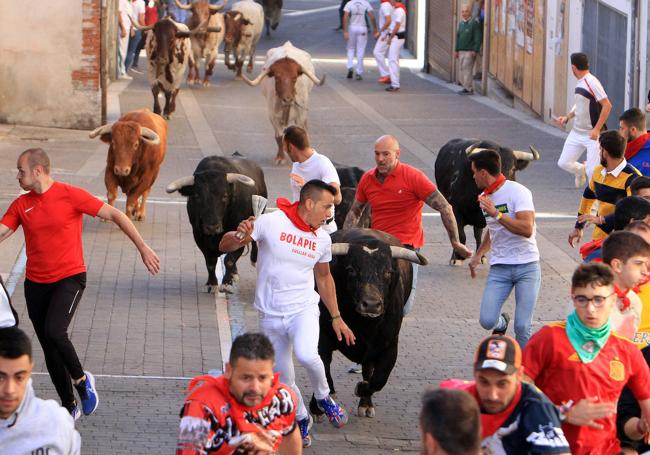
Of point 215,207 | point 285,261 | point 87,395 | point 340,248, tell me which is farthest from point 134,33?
point 285,261

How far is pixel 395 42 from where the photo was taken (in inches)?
1313

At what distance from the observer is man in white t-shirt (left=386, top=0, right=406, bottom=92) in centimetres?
3325

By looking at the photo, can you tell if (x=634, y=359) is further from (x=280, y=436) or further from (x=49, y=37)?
(x=49, y=37)

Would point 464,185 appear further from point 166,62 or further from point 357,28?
point 357,28

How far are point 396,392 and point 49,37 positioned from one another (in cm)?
1617

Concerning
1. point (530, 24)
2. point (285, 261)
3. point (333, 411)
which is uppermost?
Answer: point (285, 261)

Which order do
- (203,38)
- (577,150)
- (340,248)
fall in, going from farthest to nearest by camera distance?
(203,38) < (577,150) < (340,248)

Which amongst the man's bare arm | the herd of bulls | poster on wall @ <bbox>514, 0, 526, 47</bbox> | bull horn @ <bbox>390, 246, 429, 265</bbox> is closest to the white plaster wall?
the herd of bulls

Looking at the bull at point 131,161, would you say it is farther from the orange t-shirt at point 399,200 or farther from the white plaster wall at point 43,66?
the white plaster wall at point 43,66

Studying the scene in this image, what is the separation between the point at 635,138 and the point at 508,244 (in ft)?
8.27

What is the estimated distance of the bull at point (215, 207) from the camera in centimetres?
1341

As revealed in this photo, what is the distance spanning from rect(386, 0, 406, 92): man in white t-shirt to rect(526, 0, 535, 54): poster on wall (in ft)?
14.6

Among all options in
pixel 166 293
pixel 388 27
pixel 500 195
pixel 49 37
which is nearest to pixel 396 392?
pixel 500 195

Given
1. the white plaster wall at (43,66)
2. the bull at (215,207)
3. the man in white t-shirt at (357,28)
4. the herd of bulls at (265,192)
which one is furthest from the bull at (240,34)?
the bull at (215,207)
